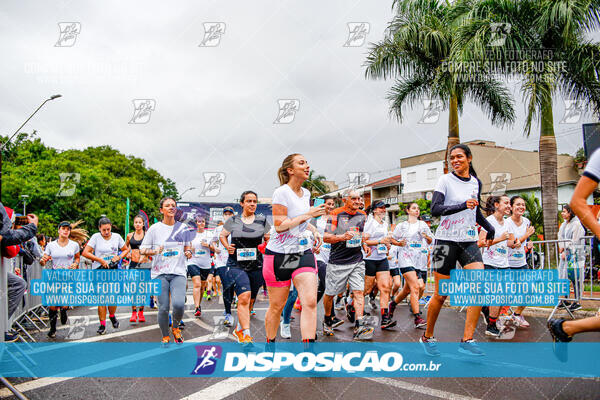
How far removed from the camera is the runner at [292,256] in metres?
4.77

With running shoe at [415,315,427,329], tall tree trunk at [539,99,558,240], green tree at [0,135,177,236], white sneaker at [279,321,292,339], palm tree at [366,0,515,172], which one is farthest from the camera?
green tree at [0,135,177,236]

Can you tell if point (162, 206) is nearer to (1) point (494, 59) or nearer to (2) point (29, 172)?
(1) point (494, 59)

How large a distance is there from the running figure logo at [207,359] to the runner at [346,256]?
73.8 inches

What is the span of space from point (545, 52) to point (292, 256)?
12.1 m

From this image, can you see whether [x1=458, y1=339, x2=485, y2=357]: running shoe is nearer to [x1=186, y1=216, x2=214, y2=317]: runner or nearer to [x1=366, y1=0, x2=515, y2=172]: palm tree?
[x1=186, y1=216, x2=214, y2=317]: runner

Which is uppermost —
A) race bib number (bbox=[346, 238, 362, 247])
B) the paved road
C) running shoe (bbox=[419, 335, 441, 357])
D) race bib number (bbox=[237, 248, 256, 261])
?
race bib number (bbox=[346, 238, 362, 247])

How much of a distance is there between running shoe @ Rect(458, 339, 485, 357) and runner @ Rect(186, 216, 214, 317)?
19.4 ft

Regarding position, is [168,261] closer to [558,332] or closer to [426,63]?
[558,332]

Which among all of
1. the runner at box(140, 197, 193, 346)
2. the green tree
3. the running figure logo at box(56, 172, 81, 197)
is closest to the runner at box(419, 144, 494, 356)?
the runner at box(140, 197, 193, 346)

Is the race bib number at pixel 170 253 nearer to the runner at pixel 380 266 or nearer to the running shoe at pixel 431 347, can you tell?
the runner at pixel 380 266

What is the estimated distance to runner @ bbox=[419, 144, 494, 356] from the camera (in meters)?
5.30

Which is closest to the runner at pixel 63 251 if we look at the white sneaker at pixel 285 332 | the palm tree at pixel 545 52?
the white sneaker at pixel 285 332

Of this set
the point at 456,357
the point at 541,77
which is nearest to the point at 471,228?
the point at 456,357

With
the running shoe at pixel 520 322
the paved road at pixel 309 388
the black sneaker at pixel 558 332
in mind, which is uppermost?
the black sneaker at pixel 558 332
